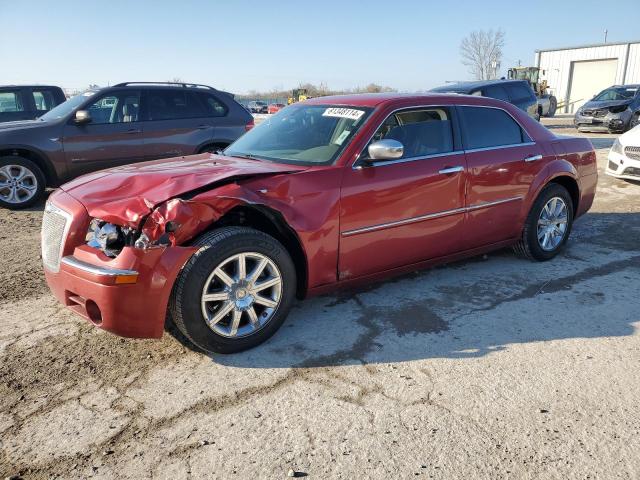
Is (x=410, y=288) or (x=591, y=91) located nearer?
(x=410, y=288)

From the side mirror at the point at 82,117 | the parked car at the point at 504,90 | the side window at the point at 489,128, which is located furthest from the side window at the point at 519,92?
the side mirror at the point at 82,117

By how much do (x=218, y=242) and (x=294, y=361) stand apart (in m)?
0.88

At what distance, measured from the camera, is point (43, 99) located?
436 inches

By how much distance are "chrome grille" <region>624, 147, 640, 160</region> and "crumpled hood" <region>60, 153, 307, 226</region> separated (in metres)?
7.30

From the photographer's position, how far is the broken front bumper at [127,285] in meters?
2.89

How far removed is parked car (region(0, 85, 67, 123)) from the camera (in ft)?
35.0

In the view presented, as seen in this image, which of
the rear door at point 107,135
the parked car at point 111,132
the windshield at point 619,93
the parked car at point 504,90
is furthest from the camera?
the windshield at point 619,93

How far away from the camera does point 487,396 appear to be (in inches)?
112

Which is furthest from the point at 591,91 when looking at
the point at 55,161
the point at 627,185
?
the point at 55,161

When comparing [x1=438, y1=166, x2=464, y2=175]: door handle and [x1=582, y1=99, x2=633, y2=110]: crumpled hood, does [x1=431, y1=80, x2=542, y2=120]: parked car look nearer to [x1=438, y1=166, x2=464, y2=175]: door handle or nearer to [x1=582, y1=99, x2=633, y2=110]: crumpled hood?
[x1=582, y1=99, x2=633, y2=110]: crumpled hood

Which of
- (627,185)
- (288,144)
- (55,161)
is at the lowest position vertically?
(627,185)

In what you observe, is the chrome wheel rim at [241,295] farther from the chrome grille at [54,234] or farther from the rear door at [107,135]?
the rear door at [107,135]

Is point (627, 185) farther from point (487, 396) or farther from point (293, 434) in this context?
point (293, 434)

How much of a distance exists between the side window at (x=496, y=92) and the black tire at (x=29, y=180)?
9.82 meters
